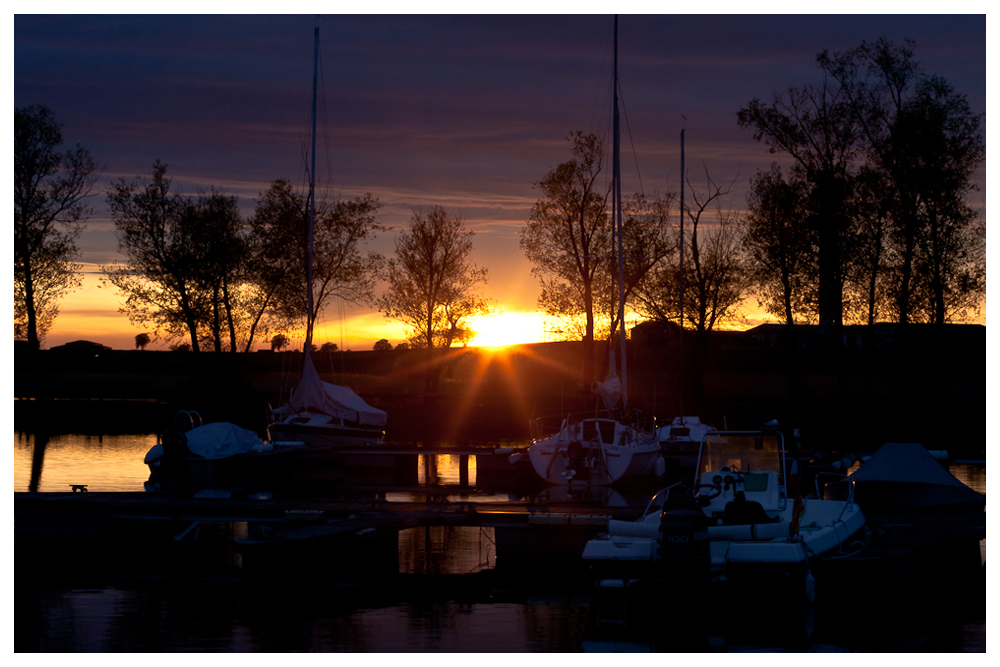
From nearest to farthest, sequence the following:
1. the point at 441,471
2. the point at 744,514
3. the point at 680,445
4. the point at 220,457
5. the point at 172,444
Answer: the point at 744,514 < the point at 172,444 < the point at 220,457 < the point at 680,445 < the point at 441,471

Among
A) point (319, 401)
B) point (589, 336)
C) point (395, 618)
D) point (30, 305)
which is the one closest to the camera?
point (395, 618)

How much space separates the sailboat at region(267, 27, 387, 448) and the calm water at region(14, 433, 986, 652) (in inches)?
586

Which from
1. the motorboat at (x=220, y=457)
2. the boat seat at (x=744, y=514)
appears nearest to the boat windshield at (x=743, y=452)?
the boat seat at (x=744, y=514)

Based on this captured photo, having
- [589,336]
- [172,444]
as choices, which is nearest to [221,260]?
[589,336]

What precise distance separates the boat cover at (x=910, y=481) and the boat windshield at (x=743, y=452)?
578cm

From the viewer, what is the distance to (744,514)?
1534cm

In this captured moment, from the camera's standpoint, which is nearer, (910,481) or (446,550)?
(446,550)

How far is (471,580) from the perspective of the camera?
18594mm

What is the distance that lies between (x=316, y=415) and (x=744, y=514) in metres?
23.5

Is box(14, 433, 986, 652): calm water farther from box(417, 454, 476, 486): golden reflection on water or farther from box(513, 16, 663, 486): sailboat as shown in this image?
box(417, 454, 476, 486): golden reflection on water

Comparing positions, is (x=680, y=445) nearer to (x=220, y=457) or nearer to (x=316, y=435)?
(x=316, y=435)

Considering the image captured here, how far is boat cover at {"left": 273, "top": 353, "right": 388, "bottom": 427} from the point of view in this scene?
→ 3584cm

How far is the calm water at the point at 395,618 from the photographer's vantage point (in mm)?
14070

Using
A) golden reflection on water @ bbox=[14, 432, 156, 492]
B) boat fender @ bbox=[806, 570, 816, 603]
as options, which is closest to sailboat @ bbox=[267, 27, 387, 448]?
golden reflection on water @ bbox=[14, 432, 156, 492]
